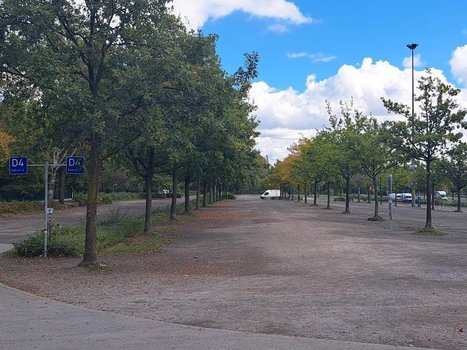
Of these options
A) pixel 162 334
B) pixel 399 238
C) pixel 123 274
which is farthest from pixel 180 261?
pixel 399 238

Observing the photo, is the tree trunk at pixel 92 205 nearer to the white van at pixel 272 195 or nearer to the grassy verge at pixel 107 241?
the grassy verge at pixel 107 241

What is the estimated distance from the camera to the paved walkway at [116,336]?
6215 mm

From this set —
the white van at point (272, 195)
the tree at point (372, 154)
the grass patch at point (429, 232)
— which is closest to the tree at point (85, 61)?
the grass patch at point (429, 232)

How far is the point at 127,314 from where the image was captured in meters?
8.00

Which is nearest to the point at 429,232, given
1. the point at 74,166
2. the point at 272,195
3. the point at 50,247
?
the point at 74,166

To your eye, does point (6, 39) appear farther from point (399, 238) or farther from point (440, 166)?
point (440, 166)

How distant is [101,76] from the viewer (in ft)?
45.2

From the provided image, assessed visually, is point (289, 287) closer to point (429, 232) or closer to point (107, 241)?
point (107, 241)

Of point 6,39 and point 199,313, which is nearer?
point 199,313

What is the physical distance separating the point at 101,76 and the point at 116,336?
28.1ft

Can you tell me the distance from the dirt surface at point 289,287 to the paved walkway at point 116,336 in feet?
1.32

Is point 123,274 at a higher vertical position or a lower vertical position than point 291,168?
lower

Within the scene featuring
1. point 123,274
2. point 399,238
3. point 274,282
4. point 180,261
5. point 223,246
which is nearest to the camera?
point 274,282

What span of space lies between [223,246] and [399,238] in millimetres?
7358
